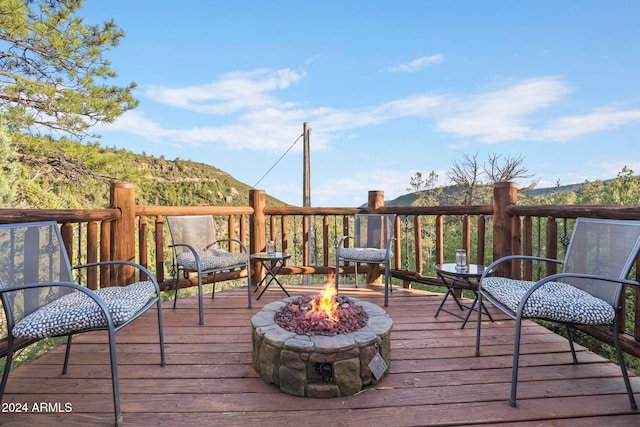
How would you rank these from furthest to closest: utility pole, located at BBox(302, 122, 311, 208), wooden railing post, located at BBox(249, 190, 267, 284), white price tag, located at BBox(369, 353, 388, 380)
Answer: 1. utility pole, located at BBox(302, 122, 311, 208)
2. wooden railing post, located at BBox(249, 190, 267, 284)
3. white price tag, located at BBox(369, 353, 388, 380)

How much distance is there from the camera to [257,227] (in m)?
4.35

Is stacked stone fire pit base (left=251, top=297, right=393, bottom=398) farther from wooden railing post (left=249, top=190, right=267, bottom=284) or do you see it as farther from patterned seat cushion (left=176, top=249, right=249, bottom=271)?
wooden railing post (left=249, top=190, right=267, bottom=284)

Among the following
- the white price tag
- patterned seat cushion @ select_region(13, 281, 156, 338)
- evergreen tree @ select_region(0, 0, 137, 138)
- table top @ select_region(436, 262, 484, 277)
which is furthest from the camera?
evergreen tree @ select_region(0, 0, 137, 138)

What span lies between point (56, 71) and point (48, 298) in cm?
721

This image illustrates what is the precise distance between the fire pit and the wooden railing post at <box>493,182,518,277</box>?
6.24 feet

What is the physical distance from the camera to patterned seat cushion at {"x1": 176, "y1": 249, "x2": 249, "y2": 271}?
300 centimetres

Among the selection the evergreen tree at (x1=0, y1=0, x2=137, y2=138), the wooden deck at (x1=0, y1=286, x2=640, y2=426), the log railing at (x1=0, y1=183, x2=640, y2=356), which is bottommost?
the wooden deck at (x1=0, y1=286, x2=640, y2=426)

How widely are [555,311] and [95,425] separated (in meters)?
2.34

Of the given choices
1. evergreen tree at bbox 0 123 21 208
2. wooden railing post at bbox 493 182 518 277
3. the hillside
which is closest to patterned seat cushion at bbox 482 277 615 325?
wooden railing post at bbox 493 182 518 277

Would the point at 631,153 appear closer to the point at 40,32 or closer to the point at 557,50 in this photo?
the point at 557,50

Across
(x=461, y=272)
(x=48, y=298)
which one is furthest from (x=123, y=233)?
(x=461, y=272)

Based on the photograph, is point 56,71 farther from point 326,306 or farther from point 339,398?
point 339,398

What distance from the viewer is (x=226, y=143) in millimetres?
11922

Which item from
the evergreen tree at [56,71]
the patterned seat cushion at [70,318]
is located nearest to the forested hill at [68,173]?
the evergreen tree at [56,71]
